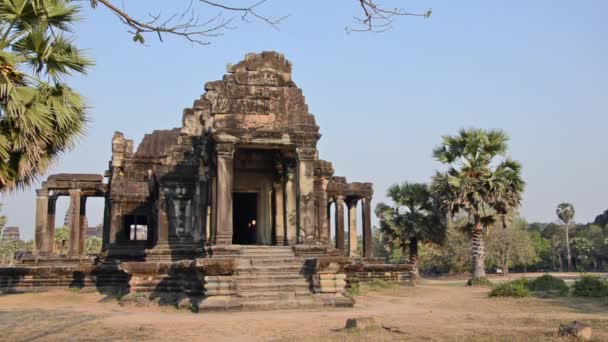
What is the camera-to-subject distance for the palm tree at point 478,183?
25906mm

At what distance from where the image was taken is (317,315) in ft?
43.7

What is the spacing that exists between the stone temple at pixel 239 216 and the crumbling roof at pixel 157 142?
419 centimetres

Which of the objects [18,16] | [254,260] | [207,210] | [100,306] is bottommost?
[100,306]

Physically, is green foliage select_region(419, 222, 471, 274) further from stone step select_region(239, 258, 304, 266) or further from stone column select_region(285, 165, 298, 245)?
stone step select_region(239, 258, 304, 266)

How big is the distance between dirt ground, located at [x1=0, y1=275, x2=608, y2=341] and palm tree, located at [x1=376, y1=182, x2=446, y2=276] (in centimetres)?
1187

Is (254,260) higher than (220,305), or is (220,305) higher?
(254,260)

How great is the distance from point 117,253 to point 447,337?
19097 millimetres

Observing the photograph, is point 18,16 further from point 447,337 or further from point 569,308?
point 569,308

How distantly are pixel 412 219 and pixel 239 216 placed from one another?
32.2ft

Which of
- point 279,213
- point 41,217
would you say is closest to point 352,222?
point 279,213

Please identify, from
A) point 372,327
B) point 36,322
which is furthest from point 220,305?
point 372,327

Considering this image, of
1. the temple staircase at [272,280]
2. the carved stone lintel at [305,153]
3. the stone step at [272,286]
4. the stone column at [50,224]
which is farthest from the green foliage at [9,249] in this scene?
the stone step at [272,286]

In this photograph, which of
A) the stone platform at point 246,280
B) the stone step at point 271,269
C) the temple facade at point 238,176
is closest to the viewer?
the stone platform at point 246,280

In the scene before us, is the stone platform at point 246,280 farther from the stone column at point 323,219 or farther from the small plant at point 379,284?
the small plant at point 379,284
